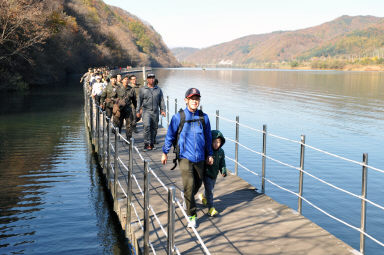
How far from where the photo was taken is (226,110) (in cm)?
3441

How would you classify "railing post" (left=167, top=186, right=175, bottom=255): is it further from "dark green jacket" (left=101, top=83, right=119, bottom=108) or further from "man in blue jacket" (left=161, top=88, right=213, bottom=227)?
"dark green jacket" (left=101, top=83, right=119, bottom=108)

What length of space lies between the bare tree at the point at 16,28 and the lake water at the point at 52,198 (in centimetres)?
1691

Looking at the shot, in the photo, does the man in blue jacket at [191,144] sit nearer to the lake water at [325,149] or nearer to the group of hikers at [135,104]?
the group of hikers at [135,104]

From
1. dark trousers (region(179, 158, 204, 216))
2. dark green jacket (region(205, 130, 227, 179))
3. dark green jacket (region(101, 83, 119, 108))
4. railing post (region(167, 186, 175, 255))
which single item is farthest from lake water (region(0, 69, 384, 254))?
railing post (region(167, 186, 175, 255))

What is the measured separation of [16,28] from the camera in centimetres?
3444

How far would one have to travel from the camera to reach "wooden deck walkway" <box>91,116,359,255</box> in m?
5.30

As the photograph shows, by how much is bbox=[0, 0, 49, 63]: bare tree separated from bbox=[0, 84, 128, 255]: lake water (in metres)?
16.9

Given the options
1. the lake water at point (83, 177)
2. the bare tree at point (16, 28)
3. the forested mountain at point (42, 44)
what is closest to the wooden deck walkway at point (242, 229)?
the lake water at point (83, 177)

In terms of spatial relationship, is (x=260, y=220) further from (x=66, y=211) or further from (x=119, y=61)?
(x=119, y=61)

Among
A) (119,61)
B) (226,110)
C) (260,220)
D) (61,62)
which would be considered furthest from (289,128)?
(119,61)

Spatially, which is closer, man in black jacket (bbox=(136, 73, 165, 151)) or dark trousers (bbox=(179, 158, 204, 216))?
dark trousers (bbox=(179, 158, 204, 216))

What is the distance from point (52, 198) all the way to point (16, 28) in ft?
92.4

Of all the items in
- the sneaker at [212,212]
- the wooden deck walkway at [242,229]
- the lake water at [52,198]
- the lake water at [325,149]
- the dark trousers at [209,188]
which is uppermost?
the dark trousers at [209,188]

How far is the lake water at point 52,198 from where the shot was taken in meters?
7.77
